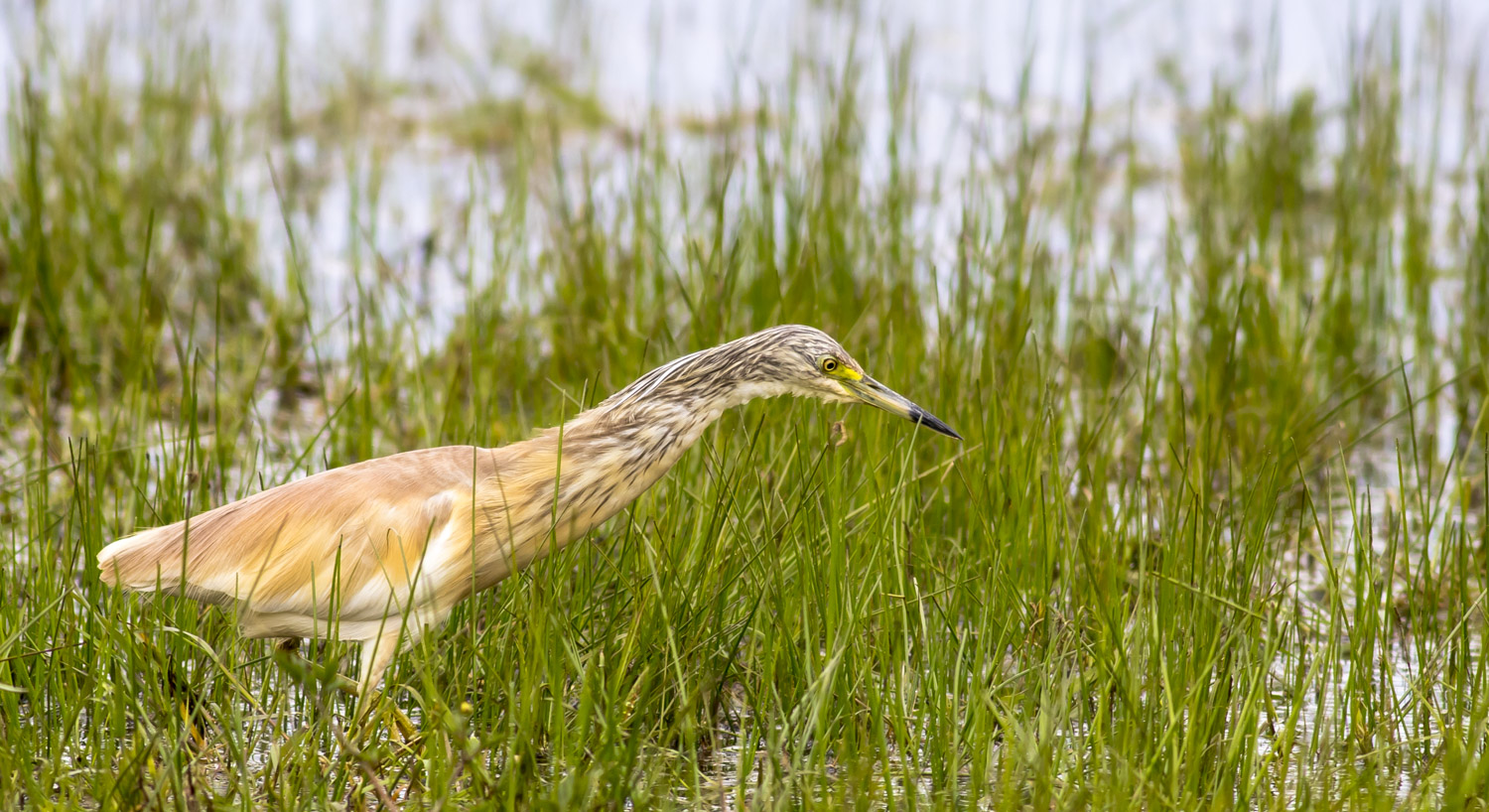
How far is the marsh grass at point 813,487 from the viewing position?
11.6ft

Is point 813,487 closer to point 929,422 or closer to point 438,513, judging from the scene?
point 929,422

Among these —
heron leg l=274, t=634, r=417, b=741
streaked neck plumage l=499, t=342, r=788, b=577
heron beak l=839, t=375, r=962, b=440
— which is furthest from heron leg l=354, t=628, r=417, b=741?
heron beak l=839, t=375, r=962, b=440

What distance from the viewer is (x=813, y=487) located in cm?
409

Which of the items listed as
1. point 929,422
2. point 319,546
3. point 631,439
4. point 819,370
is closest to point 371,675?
point 319,546

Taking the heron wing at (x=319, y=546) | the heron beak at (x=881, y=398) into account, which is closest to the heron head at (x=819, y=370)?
the heron beak at (x=881, y=398)

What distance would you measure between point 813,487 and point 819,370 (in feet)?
0.89

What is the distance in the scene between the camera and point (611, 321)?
602 cm

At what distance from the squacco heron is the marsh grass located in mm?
124

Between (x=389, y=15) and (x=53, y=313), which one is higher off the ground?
(x=389, y=15)

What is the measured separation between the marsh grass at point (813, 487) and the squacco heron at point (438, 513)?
124mm

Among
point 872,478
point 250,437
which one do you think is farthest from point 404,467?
point 250,437

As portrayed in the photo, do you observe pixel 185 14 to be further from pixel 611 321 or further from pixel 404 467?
pixel 404 467

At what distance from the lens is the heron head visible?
4031 mm

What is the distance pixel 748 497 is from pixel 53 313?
9.59 feet
